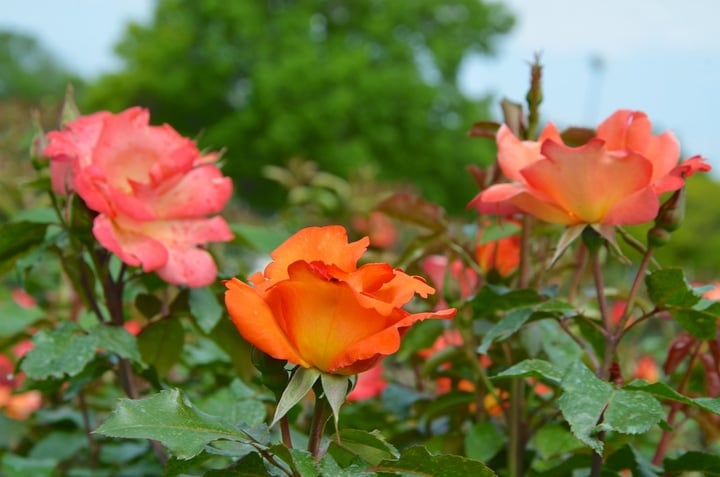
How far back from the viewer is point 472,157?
2048 centimetres

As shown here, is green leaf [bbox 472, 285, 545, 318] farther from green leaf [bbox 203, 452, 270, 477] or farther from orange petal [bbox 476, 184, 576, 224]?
green leaf [bbox 203, 452, 270, 477]

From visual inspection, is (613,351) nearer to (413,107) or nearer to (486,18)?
(413,107)

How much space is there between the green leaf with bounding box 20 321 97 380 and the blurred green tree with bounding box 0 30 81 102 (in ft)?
112

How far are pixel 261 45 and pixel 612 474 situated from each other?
19.9m

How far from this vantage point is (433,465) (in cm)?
60

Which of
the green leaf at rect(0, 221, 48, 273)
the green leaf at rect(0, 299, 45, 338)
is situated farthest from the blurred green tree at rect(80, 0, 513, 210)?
the green leaf at rect(0, 221, 48, 273)

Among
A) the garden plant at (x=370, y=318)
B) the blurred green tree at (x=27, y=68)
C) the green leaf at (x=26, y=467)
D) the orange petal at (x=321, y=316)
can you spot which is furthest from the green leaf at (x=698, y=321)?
the blurred green tree at (x=27, y=68)

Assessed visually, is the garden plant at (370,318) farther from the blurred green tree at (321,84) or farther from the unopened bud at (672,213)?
the blurred green tree at (321,84)

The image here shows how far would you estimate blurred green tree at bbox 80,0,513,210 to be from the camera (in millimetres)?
19281

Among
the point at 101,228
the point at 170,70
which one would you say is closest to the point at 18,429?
the point at 101,228

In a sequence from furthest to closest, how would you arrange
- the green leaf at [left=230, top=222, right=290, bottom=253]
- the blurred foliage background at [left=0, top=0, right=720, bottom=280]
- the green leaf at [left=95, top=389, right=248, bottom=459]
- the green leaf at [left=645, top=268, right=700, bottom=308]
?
the blurred foliage background at [left=0, top=0, right=720, bottom=280] < the green leaf at [left=230, top=222, right=290, bottom=253] < the green leaf at [left=645, top=268, right=700, bottom=308] < the green leaf at [left=95, top=389, right=248, bottom=459]

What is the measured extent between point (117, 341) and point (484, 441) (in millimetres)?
390

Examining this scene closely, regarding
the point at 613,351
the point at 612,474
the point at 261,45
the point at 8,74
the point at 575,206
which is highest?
the point at 575,206

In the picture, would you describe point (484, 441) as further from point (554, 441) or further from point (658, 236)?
point (658, 236)
